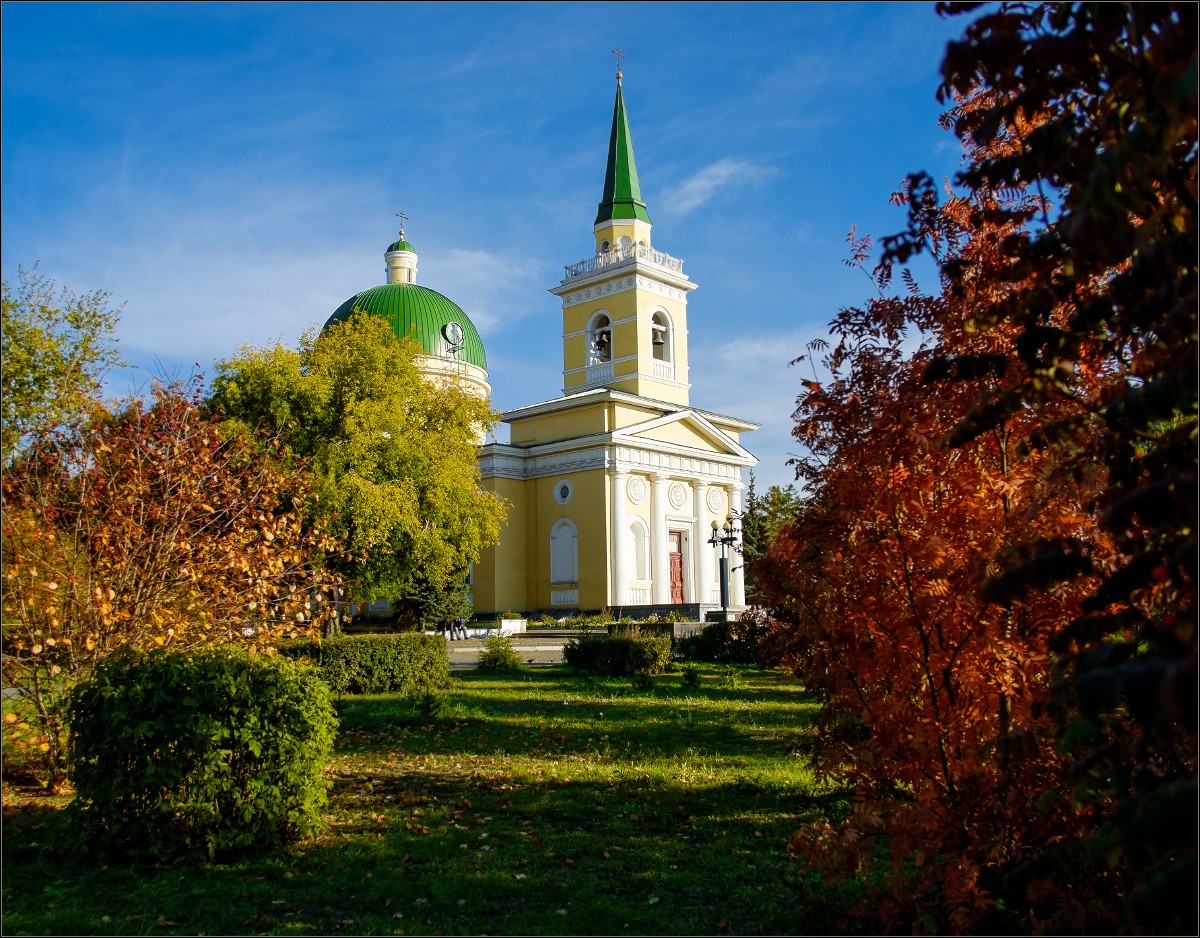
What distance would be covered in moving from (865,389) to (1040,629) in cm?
151

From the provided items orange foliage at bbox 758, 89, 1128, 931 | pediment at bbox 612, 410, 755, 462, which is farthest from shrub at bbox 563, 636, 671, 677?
pediment at bbox 612, 410, 755, 462

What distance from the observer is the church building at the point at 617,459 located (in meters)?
37.2

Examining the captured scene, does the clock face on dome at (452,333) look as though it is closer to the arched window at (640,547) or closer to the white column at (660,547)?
the white column at (660,547)

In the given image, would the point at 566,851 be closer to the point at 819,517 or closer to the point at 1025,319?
the point at 819,517

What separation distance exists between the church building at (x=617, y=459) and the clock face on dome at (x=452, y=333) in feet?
16.8

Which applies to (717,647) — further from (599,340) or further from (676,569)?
(599,340)

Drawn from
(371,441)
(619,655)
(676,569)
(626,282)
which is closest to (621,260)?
(626,282)

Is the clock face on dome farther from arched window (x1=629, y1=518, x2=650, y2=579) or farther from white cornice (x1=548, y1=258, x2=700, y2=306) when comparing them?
arched window (x1=629, y1=518, x2=650, y2=579)

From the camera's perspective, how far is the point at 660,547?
38594 millimetres

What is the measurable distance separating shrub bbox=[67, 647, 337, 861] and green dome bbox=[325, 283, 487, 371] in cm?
3650

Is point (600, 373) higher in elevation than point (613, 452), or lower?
higher

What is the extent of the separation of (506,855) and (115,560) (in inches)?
173

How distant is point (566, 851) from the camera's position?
634 centimetres

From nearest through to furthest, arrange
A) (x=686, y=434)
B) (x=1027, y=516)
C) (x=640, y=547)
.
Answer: (x=1027, y=516), (x=640, y=547), (x=686, y=434)
